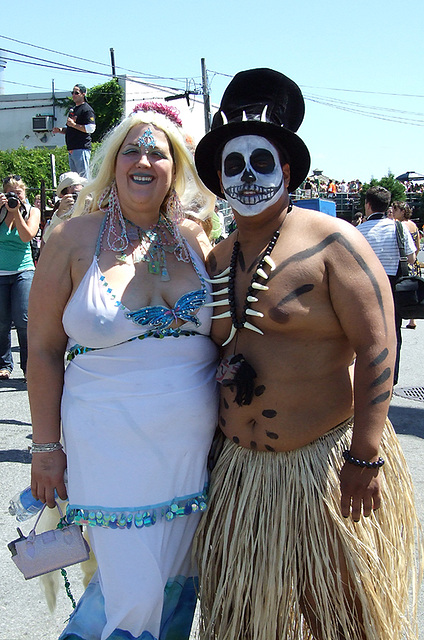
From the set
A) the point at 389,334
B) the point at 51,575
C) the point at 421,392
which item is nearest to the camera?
the point at 389,334

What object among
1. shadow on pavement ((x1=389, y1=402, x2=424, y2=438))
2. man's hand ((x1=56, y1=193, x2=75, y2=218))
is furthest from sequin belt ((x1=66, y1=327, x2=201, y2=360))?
shadow on pavement ((x1=389, y1=402, x2=424, y2=438))

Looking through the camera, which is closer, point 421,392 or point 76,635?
point 76,635

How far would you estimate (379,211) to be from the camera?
596 centimetres

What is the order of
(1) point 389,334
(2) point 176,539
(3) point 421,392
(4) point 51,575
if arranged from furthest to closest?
(3) point 421,392, (4) point 51,575, (2) point 176,539, (1) point 389,334

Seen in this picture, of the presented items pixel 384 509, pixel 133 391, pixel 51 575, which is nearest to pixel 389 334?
pixel 384 509

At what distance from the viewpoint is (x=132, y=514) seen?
2.02m

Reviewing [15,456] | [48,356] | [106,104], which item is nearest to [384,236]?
[15,456]

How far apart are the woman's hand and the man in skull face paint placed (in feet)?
1.66

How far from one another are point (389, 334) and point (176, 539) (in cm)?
95

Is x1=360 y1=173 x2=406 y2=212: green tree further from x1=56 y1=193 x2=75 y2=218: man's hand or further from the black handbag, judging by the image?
x1=56 y1=193 x2=75 y2=218: man's hand

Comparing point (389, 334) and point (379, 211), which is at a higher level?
point (379, 211)

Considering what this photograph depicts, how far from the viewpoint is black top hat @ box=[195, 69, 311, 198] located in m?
2.09

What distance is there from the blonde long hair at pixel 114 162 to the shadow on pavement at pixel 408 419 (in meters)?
3.11

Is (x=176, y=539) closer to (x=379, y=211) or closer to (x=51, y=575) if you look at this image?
(x=51, y=575)
